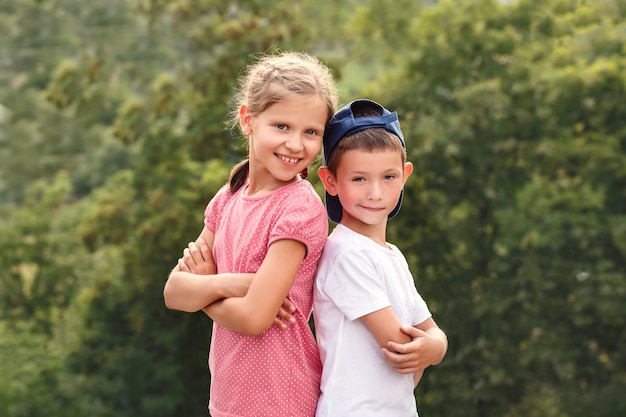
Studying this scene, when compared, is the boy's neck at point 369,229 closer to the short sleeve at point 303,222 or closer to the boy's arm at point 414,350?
the short sleeve at point 303,222

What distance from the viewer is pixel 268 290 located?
6.53 ft

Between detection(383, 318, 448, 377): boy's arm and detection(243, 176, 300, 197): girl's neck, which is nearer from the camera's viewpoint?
detection(383, 318, 448, 377): boy's arm

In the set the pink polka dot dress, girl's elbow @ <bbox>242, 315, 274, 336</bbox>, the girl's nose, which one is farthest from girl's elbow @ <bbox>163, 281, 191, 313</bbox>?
the girl's nose

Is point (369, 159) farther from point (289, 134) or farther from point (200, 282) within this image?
point (200, 282)

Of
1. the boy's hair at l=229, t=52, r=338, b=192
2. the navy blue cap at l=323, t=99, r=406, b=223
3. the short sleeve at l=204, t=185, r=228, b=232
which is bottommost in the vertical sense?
the short sleeve at l=204, t=185, r=228, b=232

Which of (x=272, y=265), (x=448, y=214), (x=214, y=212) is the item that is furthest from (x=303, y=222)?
(x=448, y=214)

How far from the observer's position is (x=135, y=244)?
9375mm

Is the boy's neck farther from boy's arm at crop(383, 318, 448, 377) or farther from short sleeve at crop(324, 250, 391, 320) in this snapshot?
boy's arm at crop(383, 318, 448, 377)

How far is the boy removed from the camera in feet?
6.65

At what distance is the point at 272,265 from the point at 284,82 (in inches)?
16.2

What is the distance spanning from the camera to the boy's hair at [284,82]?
207cm

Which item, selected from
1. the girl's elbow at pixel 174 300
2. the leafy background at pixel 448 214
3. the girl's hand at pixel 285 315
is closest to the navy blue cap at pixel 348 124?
the girl's hand at pixel 285 315

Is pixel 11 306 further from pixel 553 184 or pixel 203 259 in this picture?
pixel 203 259

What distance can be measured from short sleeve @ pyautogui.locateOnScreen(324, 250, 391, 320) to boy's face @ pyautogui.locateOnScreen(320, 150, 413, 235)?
0.11m
